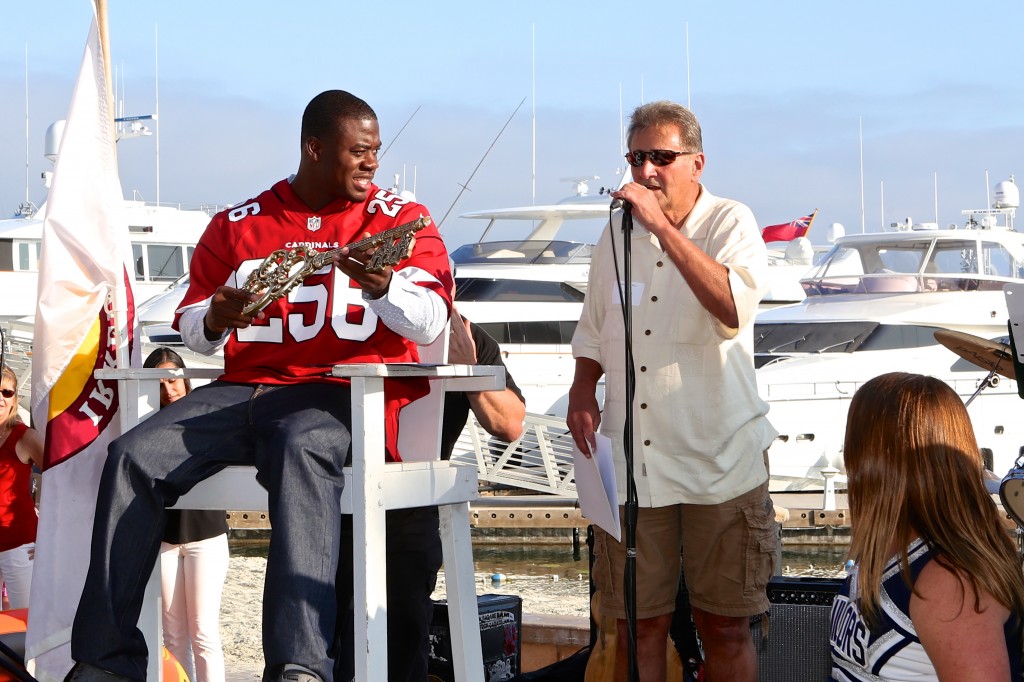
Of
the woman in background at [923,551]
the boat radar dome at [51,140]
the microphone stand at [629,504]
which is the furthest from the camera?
the boat radar dome at [51,140]

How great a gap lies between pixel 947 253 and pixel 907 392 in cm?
1421

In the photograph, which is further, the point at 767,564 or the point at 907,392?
the point at 767,564

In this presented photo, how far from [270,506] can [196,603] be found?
183 cm

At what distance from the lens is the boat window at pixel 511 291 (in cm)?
1623

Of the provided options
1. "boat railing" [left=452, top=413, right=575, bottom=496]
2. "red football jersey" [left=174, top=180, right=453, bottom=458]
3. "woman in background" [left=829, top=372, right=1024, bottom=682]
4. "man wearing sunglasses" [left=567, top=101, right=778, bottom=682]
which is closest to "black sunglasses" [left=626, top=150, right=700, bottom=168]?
"man wearing sunglasses" [left=567, top=101, right=778, bottom=682]

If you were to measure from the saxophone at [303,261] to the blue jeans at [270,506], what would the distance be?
295 mm

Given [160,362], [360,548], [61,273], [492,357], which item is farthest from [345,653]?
[160,362]

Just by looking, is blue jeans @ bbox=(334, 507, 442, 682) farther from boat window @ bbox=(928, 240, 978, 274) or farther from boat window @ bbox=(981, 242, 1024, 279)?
boat window @ bbox=(981, 242, 1024, 279)

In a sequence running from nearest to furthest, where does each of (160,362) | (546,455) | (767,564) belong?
1. (767,564)
2. (160,362)
3. (546,455)

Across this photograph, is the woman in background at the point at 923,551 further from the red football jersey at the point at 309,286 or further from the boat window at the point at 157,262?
the boat window at the point at 157,262

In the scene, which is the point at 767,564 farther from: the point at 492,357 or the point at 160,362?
the point at 160,362

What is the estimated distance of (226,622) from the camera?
844cm

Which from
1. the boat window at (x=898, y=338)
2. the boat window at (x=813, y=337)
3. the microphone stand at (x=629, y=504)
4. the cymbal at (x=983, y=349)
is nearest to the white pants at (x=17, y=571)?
the microphone stand at (x=629, y=504)

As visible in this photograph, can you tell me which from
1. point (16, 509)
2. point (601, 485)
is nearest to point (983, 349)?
point (601, 485)
